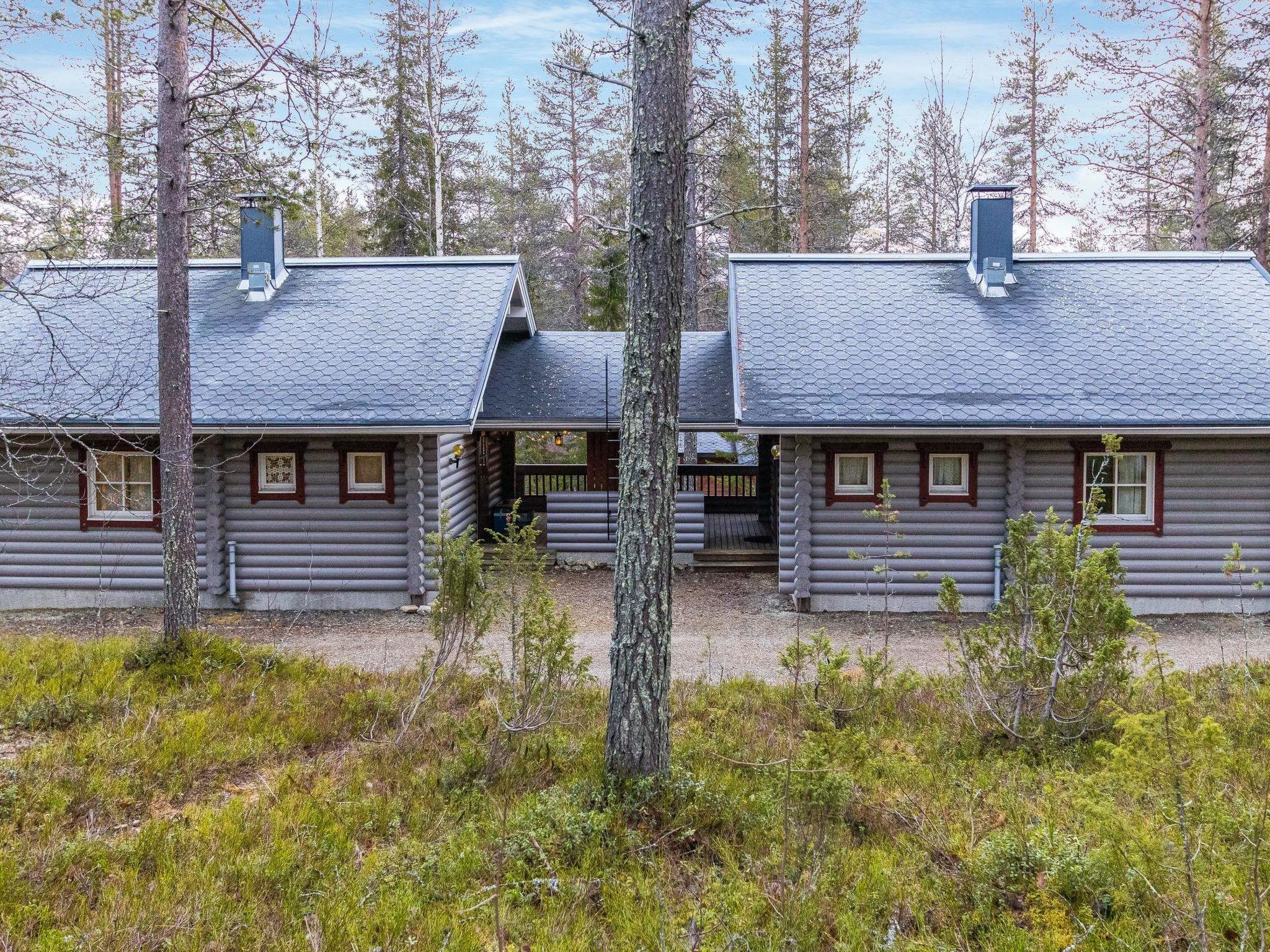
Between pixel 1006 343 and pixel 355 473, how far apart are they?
31.0ft

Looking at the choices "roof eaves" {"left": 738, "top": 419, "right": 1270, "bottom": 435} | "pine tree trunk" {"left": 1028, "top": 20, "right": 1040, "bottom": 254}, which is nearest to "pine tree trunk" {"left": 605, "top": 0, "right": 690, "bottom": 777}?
"roof eaves" {"left": 738, "top": 419, "right": 1270, "bottom": 435}

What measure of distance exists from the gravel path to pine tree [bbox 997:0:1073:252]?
16.8 m

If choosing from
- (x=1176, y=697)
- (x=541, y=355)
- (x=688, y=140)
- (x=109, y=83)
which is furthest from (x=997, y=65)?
(x=1176, y=697)

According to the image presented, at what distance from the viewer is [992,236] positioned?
14.4 m

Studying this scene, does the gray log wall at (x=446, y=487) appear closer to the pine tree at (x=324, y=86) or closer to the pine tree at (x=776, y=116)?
the pine tree at (x=324, y=86)

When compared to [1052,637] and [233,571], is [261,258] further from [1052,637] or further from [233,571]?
[1052,637]

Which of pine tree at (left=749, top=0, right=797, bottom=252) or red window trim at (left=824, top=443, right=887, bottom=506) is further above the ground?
pine tree at (left=749, top=0, right=797, bottom=252)

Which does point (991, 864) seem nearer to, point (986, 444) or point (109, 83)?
point (986, 444)

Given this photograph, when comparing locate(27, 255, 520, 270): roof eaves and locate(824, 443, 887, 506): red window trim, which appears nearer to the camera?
locate(824, 443, 887, 506): red window trim

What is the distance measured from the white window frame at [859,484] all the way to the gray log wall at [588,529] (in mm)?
3333

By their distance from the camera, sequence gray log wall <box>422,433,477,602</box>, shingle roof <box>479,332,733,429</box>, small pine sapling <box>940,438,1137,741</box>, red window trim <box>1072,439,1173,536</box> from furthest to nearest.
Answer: shingle roof <box>479,332,733,429</box> → gray log wall <box>422,433,477,602</box> → red window trim <box>1072,439,1173,536</box> → small pine sapling <box>940,438,1137,741</box>

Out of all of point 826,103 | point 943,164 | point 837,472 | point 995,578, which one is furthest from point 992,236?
point 943,164

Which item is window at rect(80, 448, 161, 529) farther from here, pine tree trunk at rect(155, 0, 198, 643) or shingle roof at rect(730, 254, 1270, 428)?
shingle roof at rect(730, 254, 1270, 428)

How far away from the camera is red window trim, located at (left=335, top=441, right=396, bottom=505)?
39.0 ft
